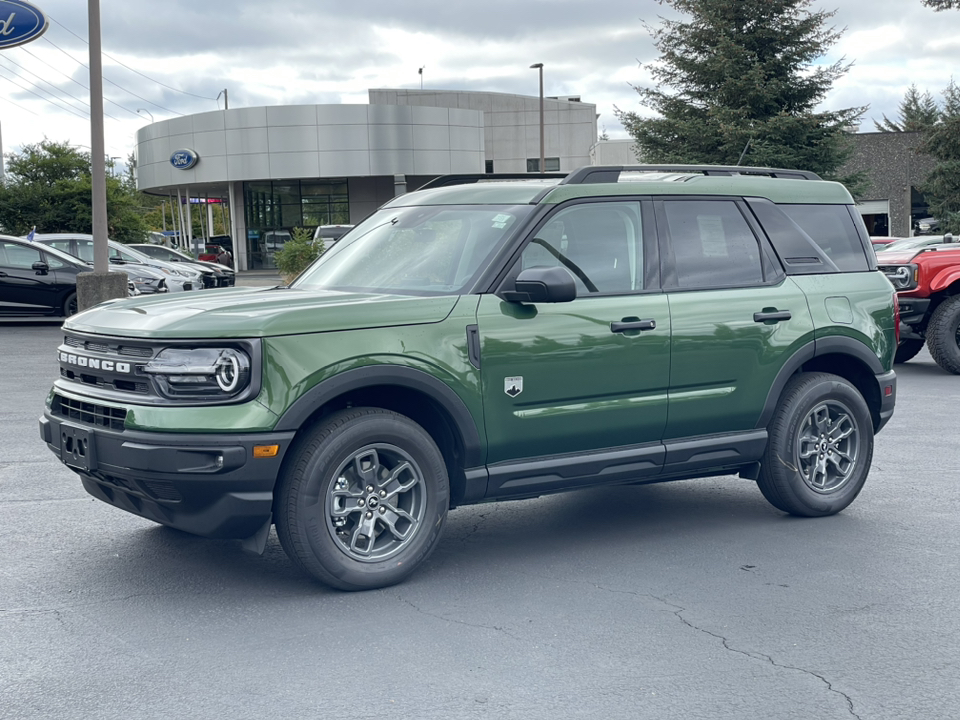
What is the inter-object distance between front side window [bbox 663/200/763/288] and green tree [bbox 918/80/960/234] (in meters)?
31.6

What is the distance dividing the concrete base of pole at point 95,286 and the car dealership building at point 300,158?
3113cm

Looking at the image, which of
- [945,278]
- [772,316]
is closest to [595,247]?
[772,316]

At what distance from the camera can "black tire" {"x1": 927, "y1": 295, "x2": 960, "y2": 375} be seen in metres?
13.1

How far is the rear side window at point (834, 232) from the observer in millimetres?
6613

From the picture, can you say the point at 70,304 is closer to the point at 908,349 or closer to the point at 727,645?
the point at 908,349

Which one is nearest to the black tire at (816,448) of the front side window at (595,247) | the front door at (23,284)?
the front side window at (595,247)

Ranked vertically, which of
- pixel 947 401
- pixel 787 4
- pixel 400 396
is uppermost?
pixel 787 4

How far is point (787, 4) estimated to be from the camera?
105ft

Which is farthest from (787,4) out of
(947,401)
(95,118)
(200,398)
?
(200,398)

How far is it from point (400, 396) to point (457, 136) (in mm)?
48996

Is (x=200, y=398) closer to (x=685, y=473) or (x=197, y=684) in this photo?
(x=197, y=684)

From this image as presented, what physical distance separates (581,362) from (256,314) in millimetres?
1599

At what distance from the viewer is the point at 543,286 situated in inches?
202

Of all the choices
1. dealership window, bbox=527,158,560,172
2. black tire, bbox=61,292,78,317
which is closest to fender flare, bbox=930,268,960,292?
black tire, bbox=61,292,78,317
